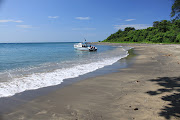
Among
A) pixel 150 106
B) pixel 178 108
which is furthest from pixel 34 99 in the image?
pixel 178 108

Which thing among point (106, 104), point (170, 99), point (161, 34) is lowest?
point (106, 104)

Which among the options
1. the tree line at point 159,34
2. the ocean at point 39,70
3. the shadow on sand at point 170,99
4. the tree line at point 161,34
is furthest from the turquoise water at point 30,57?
the tree line at point 159,34

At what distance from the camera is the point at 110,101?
17.3 feet

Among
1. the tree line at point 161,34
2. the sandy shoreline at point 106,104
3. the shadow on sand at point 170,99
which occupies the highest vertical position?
the tree line at point 161,34

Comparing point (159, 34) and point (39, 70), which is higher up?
point (159, 34)

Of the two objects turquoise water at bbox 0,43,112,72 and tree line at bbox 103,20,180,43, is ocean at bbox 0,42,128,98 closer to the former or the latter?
turquoise water at bbox 0,43,112,72

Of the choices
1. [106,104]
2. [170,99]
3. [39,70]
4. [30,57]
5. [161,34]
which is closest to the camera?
[106,104]

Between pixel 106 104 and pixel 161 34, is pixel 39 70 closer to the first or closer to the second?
pixel 106 104

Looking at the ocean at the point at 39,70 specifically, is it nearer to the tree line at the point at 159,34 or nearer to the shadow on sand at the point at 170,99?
the shadow on sand at the point at 170,99

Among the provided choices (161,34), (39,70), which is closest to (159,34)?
(161,34)

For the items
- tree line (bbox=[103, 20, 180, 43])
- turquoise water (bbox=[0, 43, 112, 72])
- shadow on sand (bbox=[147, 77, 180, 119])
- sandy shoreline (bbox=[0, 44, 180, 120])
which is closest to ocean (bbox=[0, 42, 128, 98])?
turquoise water (bbox=[0, 43, 112, 72])

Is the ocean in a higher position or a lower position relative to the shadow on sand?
lower

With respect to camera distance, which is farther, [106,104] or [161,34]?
[161,34]

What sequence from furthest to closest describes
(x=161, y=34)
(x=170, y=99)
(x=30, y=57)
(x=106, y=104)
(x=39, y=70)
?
1. (x=161, y=34)
2. (x=30, y=57)
3. (x=39, y=70)
4. (x=170, y=99)
5. (x=106, y=104)
